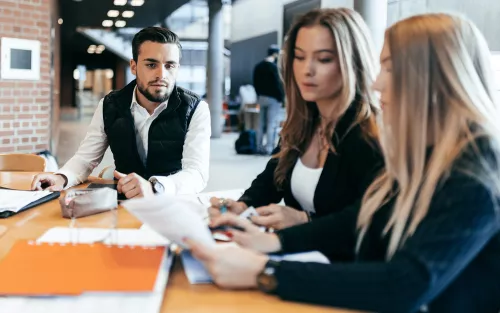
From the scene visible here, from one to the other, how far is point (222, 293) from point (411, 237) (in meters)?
0.40

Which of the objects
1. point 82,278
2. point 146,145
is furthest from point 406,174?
point 146,145

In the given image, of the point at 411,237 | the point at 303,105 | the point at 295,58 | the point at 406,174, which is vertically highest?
the point at 295,58

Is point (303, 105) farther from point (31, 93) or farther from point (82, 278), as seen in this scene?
point (31, 93)

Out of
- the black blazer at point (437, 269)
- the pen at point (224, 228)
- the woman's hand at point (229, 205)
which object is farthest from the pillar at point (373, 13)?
the black blazer at point (437, 269)

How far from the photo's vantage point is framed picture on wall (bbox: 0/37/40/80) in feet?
15.9

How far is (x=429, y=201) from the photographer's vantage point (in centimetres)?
105

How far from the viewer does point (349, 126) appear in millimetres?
1679

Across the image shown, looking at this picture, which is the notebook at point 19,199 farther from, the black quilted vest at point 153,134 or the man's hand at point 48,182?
the black quilted vest at point 153,134

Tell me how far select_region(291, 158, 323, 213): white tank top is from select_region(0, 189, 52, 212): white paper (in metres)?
0.95

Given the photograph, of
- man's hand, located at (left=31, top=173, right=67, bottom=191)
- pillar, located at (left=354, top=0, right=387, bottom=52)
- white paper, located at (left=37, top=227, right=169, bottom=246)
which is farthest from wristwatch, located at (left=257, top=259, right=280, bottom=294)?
pillar, located at (left=354, top=0, right=387, bottom=52)

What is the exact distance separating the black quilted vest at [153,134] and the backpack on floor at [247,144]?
6550 millimetres

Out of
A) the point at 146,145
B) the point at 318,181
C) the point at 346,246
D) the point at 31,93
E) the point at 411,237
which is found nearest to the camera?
the point at 411,237

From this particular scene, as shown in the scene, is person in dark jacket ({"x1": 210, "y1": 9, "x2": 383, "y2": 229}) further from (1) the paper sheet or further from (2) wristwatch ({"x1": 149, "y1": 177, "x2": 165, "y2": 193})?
(2) wristwatch ({"x1": 149, "y1": 177, "x2": 165, "y2": 193})

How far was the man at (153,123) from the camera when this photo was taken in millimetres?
2629
